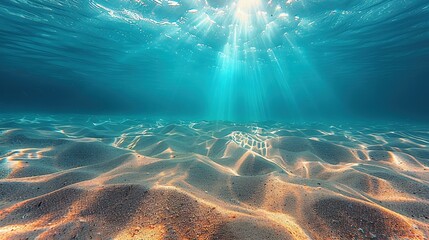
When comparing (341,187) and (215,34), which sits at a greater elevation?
(215,34)

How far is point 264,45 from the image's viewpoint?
2183 cm

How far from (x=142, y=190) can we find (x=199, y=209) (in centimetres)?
89

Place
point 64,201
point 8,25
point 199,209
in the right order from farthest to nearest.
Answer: point 8,25 → point 64,201 → point 199,209

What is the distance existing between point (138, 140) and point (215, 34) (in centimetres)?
1487

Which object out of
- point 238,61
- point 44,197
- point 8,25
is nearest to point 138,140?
point 44,197

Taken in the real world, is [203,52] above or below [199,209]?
above

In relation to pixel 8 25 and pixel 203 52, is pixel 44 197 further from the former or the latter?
pixel 203 52

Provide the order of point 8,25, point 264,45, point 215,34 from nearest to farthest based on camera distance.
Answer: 1. point 8,25
2. point 215,34
3. point 264,45

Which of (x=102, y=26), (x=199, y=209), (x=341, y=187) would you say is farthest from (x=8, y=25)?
(x=341, y=187)

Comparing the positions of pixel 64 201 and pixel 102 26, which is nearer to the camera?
pixel 64 201

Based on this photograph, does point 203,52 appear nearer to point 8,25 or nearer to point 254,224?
point 8,25

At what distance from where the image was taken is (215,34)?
18453 mm

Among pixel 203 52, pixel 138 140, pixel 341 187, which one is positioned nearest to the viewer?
pixel 341 187

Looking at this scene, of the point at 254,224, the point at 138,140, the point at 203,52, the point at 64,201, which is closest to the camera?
the point at 254,224
